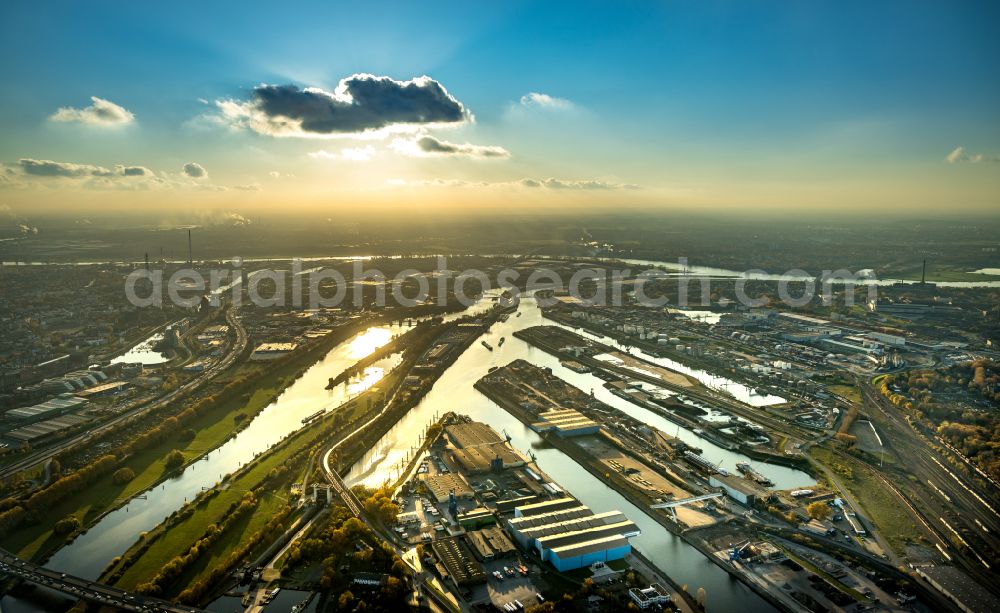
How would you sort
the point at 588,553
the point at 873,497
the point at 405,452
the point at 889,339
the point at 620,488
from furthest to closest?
the point at 889,339
the point at 405,452
the point at 620,488
the point at 873,497
the point at 588,553

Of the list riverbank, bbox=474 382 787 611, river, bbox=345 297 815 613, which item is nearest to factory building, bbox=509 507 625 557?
river, bbox=345 297 815 613

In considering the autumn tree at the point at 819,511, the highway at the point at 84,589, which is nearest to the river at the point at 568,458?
the autumn tree at the point at 819,511

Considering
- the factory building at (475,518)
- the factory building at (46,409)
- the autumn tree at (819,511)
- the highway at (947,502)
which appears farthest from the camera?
the factory building at (46,409)

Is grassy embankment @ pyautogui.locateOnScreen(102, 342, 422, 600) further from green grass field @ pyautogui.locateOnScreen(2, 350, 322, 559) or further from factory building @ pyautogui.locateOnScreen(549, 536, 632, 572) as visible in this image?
factory building @ pyautogui.locateOnScreen(549, 536, 632, 572)

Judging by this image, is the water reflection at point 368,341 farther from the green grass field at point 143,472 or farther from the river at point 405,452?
the green grass field at point 143,472

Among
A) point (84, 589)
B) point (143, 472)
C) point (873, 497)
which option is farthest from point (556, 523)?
point (143, 472)

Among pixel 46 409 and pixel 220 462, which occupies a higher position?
pixel 46 409

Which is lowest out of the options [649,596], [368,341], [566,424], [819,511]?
[649,596]

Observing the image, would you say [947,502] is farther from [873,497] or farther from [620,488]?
[620,488]
